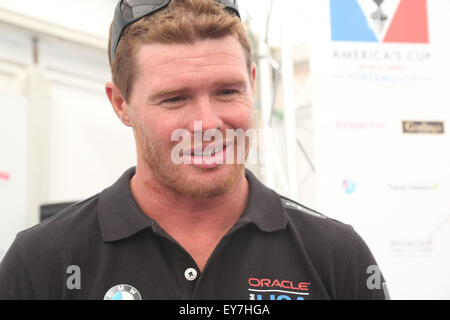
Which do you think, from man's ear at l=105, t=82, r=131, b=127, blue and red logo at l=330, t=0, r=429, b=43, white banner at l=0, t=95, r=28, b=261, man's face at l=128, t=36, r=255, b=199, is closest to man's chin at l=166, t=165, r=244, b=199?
man's face at l=128, t=36, r=255, b=199

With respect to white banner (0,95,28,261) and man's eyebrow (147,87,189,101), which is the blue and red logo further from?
white banner (0,95,28,261)

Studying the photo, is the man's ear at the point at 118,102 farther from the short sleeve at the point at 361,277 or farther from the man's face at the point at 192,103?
the short sleeve at the point at 361,277

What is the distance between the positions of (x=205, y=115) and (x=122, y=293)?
42 cm

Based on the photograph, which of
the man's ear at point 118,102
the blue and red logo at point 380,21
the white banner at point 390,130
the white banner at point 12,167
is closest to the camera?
the man's ear at point 118,102

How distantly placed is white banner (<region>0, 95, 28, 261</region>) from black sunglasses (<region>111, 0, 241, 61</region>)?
111 inches

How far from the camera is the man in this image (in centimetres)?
109

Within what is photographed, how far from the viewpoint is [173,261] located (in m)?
1.10

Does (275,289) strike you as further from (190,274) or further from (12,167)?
(12,167)

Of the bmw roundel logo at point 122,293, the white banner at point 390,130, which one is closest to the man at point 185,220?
the bmw roundel logo at point 122,293

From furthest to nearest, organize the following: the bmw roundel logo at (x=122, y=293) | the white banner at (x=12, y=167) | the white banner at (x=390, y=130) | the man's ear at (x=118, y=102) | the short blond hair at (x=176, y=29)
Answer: the white banner at (x=12, y=167)
the white banner at (x=390, y=130)
the man's ear at (x=118, y=102)
the short blond hair at (x=176, y=29)
the bmw roundel logo at (x=122, y=293)

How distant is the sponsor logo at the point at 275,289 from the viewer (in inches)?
43.1

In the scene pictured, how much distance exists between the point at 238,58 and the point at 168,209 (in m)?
0.40

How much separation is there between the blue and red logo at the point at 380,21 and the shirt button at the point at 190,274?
208cm

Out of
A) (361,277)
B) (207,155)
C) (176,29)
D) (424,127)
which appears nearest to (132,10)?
(176,29)
